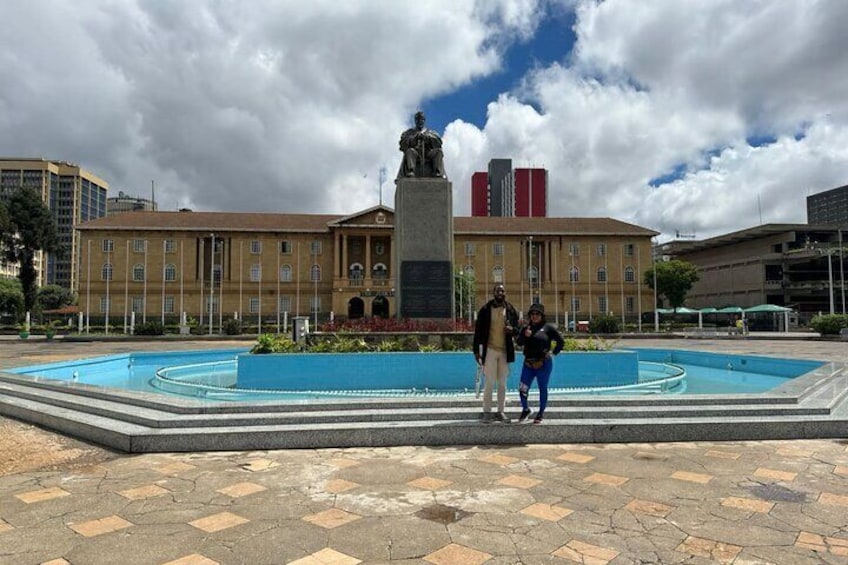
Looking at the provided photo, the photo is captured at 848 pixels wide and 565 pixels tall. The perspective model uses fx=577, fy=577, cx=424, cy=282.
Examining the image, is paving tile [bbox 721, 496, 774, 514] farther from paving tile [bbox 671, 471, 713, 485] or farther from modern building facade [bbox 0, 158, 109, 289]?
modern building facade [bbox 0, 158, 109, 289]

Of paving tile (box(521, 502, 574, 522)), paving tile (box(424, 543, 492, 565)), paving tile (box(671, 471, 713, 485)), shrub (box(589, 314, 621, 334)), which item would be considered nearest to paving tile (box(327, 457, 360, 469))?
paving tile (box(521, 502, 574, 522))

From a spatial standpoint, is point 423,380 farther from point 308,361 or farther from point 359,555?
point 359,555

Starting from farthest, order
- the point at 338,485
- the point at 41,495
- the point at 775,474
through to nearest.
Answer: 1. the point at 775,474
2. the point at 338,485
3. the point at 41,495

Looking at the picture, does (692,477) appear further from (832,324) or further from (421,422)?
(832,324)

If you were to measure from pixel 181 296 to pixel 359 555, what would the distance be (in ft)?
202

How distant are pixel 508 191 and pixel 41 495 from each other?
459 ft

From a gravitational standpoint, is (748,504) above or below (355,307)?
below

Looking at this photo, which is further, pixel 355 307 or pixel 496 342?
pixel 355 307

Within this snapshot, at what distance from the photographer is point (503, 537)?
3922mm

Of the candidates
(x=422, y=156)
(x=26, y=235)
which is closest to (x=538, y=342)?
(x=422, y=156)

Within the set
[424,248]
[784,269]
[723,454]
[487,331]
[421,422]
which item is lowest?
[723,454]

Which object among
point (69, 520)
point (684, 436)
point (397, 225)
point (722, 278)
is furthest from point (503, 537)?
point (722, 278)

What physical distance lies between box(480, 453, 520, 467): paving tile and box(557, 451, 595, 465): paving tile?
0.52 metres

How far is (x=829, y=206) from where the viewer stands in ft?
410
